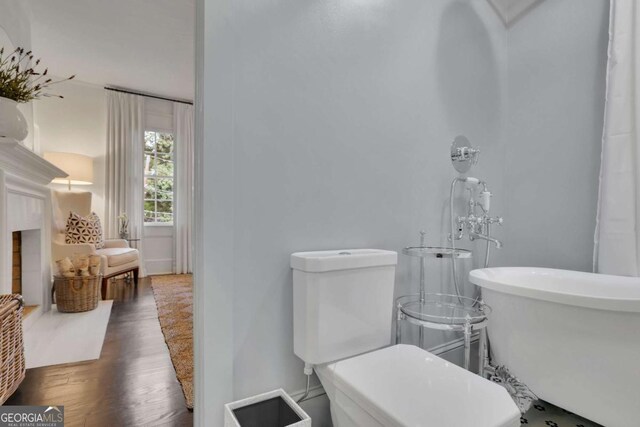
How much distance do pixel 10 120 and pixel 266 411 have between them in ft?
6.43

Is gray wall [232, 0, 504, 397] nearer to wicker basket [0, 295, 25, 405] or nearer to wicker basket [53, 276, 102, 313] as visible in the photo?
wicker basket [0, 295, 25, 405]

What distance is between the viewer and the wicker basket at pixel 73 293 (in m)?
2.74

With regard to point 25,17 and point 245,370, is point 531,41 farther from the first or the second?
point 25,17

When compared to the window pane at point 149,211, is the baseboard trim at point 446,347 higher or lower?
lower

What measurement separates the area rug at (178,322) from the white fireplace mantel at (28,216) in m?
0.94

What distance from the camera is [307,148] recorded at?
133cm

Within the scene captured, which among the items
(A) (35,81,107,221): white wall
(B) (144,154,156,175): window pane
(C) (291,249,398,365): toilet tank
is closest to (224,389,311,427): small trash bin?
(C) (291,249,398,365): toilet tank

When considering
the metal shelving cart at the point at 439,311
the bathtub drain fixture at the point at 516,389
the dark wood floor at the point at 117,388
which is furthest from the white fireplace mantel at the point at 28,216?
the bathtub drain fixture at the point at 516,389

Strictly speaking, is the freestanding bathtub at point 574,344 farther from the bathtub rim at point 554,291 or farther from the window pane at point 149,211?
the window pane at point 149,211

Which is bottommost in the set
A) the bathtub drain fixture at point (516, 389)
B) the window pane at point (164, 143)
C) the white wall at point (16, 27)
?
the bathtub drain fixture at point (516, 389)

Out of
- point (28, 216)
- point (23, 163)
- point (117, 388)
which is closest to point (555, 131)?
point (117, 388)

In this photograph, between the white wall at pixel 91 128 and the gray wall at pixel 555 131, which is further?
the white wall at pixel 91 128

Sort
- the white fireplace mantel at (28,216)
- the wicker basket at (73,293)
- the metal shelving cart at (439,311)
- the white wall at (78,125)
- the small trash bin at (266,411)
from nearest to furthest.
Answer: the small trash bin at (266,411) → the metal shelving cart at (439,311) → the white fireplace mantel at (28,216) → the wicker basket at (73,293) → the white wall at (78,125)

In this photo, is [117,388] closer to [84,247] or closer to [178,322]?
[178,322]
